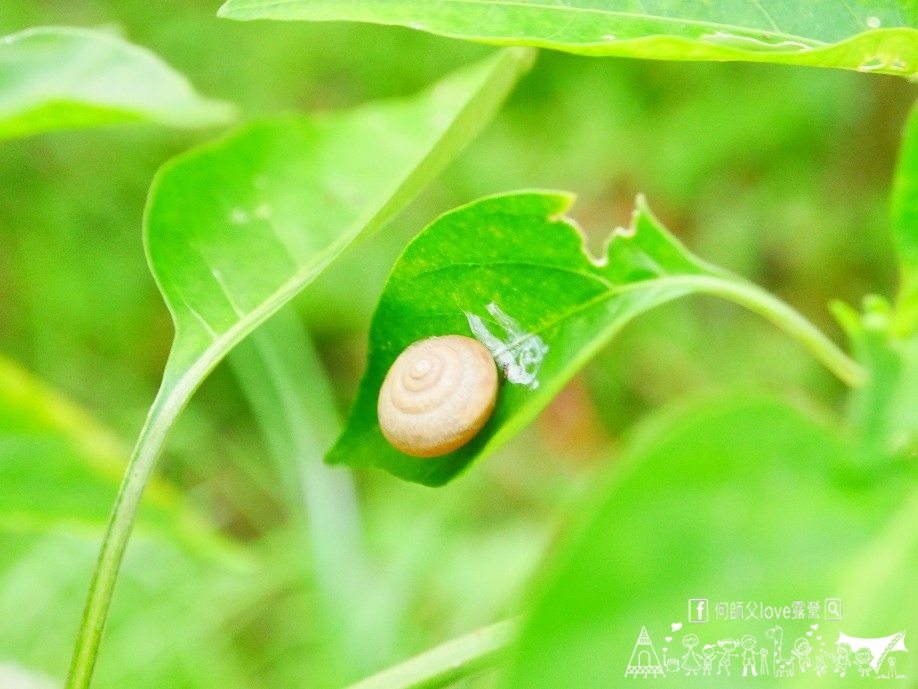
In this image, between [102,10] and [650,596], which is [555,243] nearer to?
[650,596]

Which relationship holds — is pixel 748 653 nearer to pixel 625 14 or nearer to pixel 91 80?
pixel 625 14

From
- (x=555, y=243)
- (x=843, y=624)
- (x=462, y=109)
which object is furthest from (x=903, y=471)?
(x=462, y=109)

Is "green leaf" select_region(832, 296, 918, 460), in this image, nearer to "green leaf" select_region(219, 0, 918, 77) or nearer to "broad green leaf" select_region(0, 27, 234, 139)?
"green leaf" select_region(219, 0, 918, 77)

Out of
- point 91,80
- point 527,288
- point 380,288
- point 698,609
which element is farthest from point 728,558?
point 380,288

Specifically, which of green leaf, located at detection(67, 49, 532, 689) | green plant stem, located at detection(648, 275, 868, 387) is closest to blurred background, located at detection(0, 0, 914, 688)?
green leaf, located at detection(67, 49, 532, 689)

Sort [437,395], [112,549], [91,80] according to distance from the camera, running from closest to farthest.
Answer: [112,549] → [437,395] → [91,80]

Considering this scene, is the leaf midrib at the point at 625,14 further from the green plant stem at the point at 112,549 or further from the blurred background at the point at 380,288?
the blurred background at the point at 380,288
